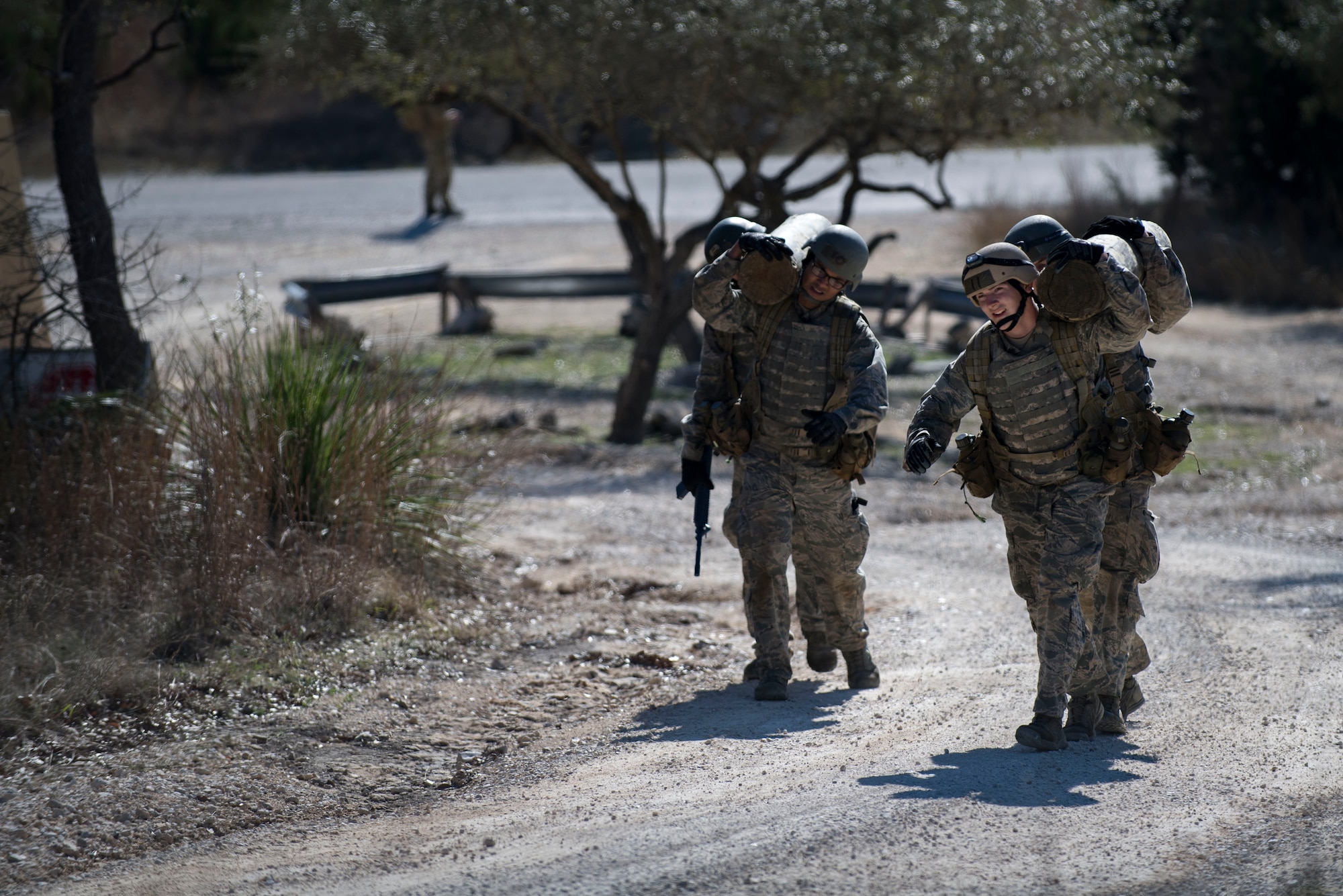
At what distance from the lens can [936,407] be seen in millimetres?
4723

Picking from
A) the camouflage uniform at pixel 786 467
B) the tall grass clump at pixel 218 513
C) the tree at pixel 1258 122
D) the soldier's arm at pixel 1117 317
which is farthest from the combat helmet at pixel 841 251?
the tree at pixel 1258 122

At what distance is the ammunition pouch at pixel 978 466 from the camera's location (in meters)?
4.75

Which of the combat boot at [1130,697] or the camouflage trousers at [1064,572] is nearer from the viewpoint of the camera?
the camouflage trousers at [1064,572]

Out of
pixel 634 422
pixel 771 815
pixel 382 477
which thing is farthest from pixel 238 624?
pixel 634 422

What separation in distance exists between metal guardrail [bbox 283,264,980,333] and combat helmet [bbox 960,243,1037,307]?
11.0 metres

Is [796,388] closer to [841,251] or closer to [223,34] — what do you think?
[841,251]

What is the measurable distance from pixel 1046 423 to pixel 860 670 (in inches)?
61.7

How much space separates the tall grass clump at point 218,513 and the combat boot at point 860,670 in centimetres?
211

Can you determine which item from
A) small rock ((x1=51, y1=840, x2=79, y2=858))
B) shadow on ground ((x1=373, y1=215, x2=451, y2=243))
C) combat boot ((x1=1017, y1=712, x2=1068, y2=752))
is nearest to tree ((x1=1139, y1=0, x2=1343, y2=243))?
shadow on ground ((x1=373, y1=215, x2=451, y2=243))

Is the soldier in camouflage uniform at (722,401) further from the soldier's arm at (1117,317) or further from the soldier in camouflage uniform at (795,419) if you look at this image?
the soldier's arm at (1117,317)

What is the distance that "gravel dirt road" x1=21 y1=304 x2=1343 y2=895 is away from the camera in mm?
3611

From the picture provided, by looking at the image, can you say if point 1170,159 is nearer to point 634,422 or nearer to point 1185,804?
point 634,422

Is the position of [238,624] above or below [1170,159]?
below

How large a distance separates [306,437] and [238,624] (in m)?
1.19
